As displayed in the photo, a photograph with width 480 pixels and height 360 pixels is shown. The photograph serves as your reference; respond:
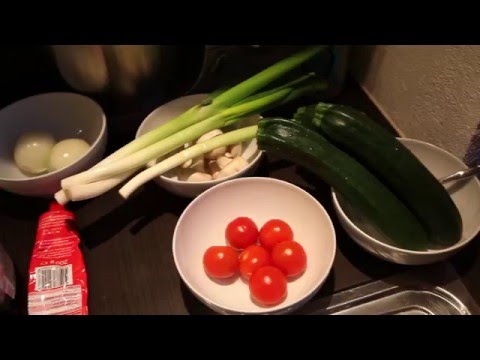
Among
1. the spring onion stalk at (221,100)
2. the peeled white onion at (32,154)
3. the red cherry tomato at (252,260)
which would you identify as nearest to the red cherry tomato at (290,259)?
the red cherry tomato at (252,260)

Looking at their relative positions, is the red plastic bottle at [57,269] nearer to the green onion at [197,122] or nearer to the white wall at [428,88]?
the green onion at [197,122]

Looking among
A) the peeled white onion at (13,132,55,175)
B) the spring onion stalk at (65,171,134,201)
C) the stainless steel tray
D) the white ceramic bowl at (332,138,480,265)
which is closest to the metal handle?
the white ceramic bowl at (332,138,480,265)

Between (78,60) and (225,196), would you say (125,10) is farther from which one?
(225,196)

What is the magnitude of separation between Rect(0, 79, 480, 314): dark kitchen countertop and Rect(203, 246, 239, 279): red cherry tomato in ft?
0.17

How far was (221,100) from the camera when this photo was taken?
727 mm

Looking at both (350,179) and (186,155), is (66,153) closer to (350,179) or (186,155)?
(186,155)

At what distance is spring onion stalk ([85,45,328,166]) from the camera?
706 millimetres

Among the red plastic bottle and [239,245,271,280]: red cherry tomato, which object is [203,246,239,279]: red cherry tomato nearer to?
[239,245,271,280]: red cherry tomato

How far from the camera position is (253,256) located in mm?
617

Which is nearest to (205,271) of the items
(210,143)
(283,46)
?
(210,143)

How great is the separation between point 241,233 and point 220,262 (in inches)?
2.2

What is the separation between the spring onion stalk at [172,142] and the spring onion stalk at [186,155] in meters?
0.02

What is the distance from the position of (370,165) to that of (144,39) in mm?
383

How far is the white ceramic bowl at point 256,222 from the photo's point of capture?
598mm
